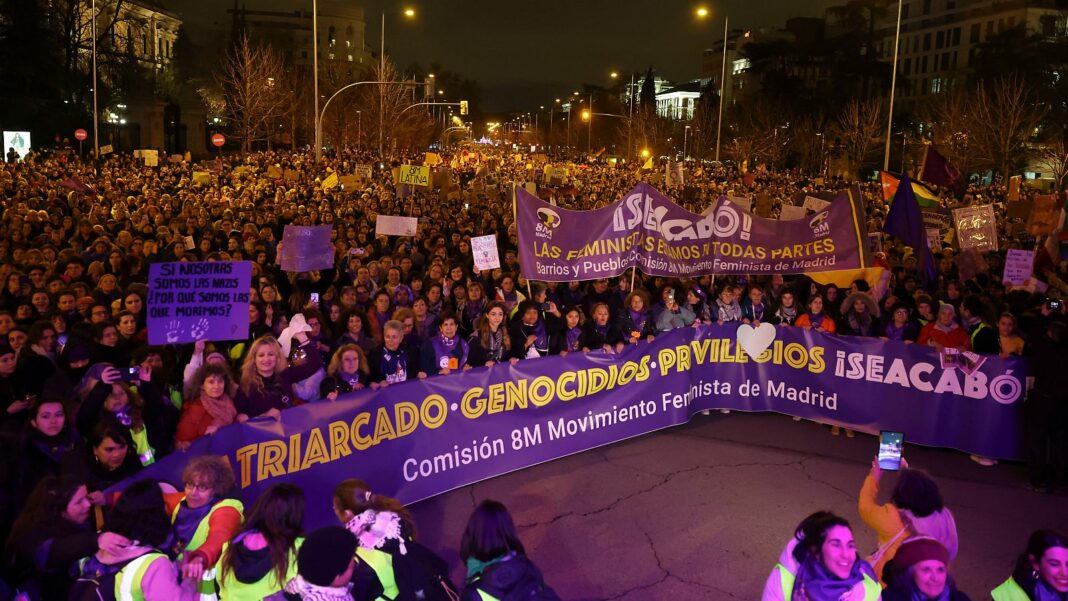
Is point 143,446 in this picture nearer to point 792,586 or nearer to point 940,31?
point 792,586

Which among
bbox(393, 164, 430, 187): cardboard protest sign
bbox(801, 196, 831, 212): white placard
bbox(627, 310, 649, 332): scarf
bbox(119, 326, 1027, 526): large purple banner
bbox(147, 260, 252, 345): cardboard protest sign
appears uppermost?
bbox(393, 164, 430, 187): cardboard protest sign

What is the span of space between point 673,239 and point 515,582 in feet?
20.4

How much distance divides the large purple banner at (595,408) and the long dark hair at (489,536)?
234 centimetres

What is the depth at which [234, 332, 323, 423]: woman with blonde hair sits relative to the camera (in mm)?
5977

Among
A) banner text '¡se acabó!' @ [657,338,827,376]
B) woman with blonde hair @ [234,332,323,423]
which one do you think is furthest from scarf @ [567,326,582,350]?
woman with blonde hair @ [234,332,323,423]

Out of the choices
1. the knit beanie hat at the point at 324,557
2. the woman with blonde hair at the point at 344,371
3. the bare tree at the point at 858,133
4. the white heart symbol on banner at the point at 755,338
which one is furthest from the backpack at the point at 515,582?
the bare tree at the point at 858,133

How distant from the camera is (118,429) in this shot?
507cm

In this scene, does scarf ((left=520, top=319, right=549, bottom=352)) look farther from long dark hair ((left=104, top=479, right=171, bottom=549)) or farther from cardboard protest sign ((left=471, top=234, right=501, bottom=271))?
long dark hair ((left=104, top=479, right=171, bottom=549))

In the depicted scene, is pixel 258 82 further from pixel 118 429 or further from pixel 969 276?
pixel 118 429

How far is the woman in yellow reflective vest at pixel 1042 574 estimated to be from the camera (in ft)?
12.1

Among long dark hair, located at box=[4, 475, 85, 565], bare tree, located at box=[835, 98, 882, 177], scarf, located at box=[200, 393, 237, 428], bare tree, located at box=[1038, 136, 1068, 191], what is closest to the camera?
long dark hair, located at box=[4, 475, 85, 565]

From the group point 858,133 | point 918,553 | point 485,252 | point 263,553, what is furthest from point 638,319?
point 858,133

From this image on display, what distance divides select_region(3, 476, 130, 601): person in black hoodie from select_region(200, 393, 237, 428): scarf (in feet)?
5.04

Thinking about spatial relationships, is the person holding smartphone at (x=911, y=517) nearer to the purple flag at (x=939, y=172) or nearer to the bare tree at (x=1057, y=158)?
the purple flag at (x=939, y=172)
